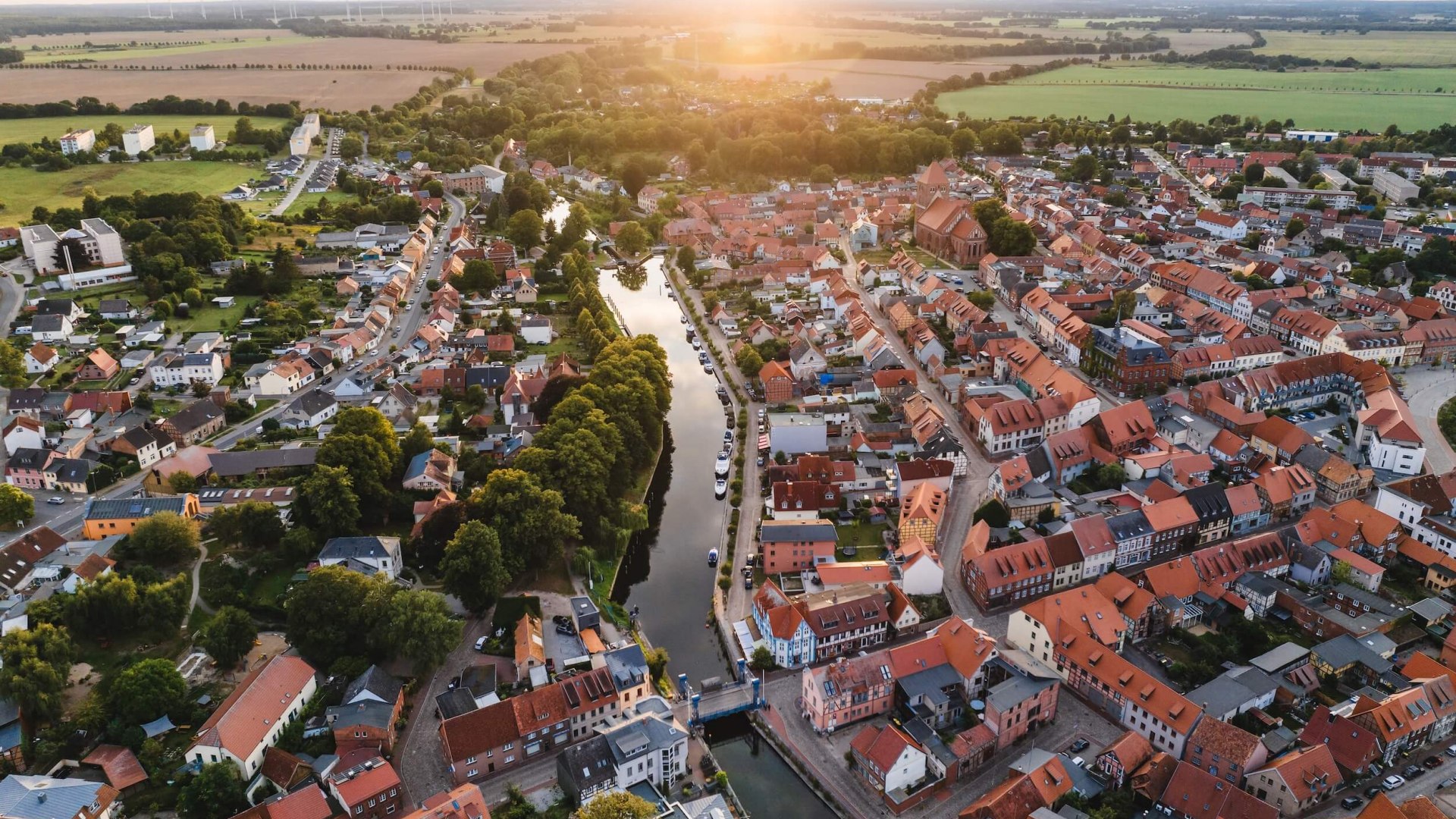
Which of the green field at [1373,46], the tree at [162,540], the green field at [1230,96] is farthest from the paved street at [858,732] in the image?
the green field at [1373,46]

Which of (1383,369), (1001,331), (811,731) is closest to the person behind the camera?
(811,731)

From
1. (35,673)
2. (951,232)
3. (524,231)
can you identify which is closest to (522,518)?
(35,673)

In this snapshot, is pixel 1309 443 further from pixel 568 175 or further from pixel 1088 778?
pixel 568 175

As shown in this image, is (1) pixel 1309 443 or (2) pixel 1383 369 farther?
(2) pixel 1383 369

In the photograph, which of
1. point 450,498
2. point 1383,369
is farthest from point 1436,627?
point 450,498

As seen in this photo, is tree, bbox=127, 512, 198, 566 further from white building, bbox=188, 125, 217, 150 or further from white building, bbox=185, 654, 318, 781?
white building, bbox=188, 125, 217, 150

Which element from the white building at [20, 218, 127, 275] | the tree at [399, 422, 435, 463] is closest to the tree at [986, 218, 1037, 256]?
the tree at [399, 422, 435, 463]

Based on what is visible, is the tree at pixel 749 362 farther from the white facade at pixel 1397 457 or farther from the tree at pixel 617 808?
the tree at pixel 617 808
